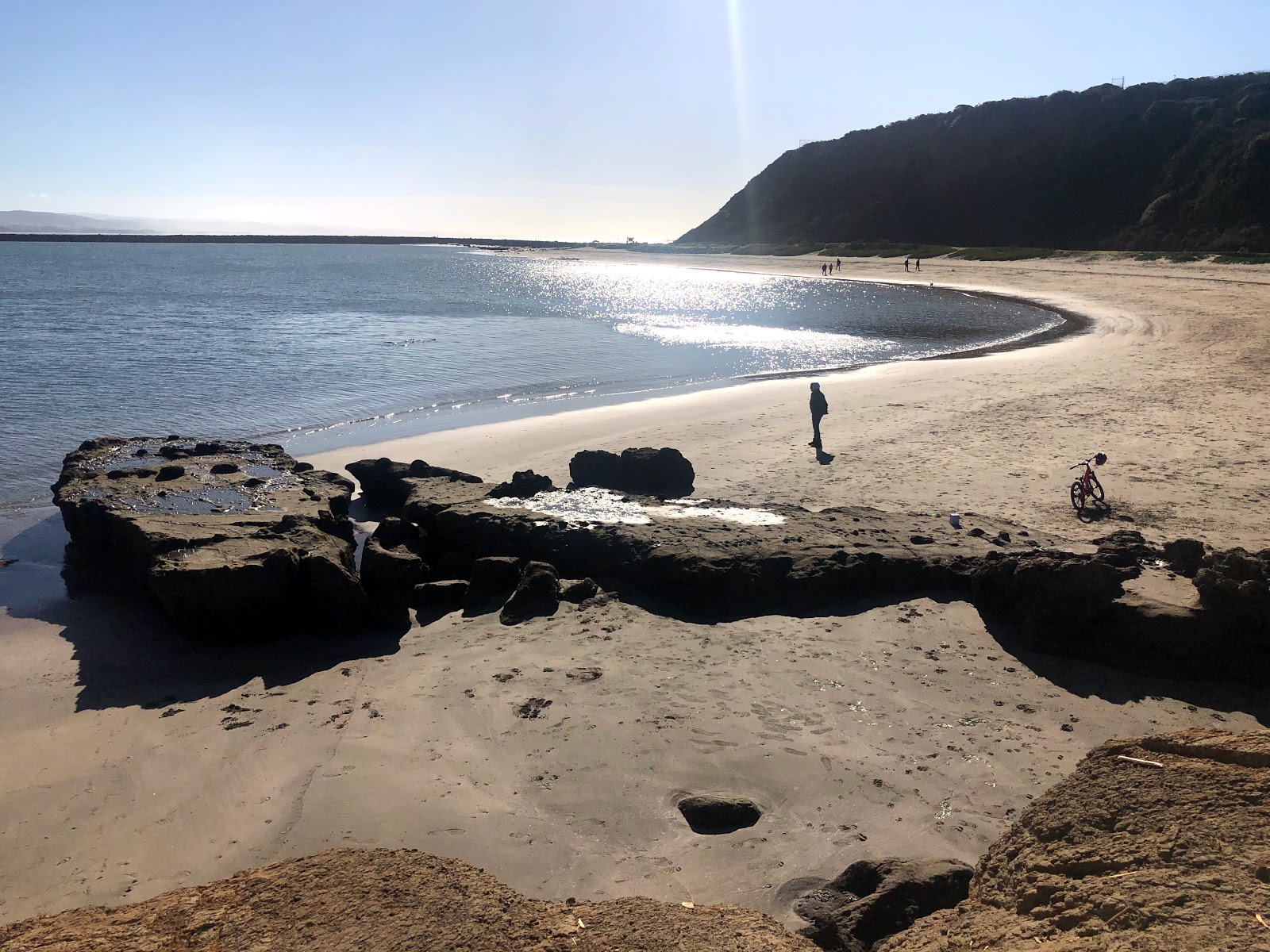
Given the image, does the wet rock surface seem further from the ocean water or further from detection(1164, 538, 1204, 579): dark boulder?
the ocean water

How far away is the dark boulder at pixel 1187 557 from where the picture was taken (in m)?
7.85

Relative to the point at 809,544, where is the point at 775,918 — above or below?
below

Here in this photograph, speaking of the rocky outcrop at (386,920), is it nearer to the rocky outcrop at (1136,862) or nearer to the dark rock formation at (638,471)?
the rocky outcrop at (1136,862)

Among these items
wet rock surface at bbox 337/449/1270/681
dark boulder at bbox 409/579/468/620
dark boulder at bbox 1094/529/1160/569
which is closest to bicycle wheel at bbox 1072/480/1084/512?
dark boulder at bbox 1094/529/1160/569

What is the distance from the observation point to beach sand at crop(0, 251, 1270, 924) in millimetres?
4957

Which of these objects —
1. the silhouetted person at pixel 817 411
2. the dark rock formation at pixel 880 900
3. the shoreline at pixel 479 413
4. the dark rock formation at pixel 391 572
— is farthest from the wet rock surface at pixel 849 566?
the shoreline at pixel 479 413

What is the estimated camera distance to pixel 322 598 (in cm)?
→ 848

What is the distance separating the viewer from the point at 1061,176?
86812 millimetres

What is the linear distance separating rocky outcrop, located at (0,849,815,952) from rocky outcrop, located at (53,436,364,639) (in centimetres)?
452

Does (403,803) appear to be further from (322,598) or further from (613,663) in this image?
(322,598)

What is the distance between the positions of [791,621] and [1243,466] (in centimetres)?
849

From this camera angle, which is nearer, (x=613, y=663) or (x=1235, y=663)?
(x=1235, y=663)

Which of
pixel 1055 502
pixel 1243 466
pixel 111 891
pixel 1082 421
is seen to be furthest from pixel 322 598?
pixel 1082 421

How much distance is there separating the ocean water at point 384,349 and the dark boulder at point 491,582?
966cm
